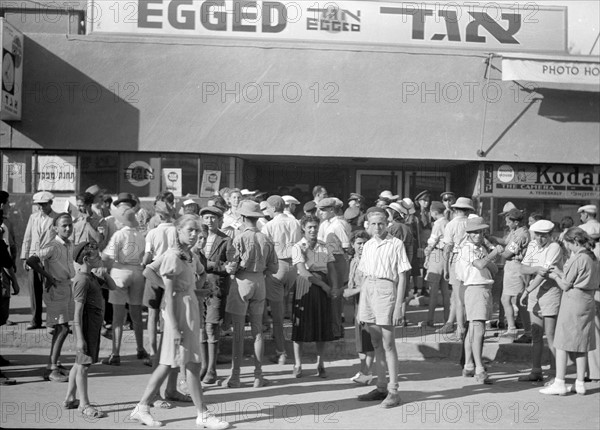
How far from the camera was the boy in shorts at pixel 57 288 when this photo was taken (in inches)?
346

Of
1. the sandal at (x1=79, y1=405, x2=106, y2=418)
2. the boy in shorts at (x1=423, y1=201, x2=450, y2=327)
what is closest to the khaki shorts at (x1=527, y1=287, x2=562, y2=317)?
the boy in shorts at (x1=423, y1=201, x2=450, y2=327)

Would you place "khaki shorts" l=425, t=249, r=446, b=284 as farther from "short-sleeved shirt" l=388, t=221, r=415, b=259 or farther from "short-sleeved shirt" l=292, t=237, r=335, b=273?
"short-sleeved shirt" l=292, t=237, r=335, b=273

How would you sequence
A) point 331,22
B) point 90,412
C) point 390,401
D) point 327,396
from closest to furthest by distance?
point 90,412
point 390,401
point 327,396
point 331,22

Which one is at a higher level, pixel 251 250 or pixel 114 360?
pixel 251 250

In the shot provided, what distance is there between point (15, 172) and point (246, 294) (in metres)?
8.01

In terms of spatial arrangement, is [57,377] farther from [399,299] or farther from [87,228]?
[399,299]

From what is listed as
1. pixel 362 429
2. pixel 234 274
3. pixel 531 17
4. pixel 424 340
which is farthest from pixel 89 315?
pixel 531 17

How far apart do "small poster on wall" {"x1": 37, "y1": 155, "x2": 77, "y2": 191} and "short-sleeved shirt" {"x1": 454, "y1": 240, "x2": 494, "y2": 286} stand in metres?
8.49

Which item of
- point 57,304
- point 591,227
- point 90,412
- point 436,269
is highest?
point 591,227

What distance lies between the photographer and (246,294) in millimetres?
8812

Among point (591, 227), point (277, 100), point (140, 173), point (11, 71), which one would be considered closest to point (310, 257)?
point (591, 227)

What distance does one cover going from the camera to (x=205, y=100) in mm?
15023

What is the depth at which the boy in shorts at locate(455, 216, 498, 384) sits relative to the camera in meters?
9.34

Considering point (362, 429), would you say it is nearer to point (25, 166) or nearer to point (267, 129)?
point (267, 129)
